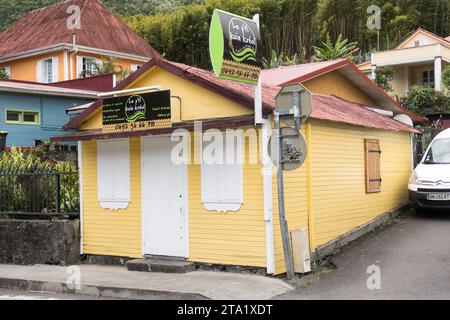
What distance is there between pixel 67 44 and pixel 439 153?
20787mm

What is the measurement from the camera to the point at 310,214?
9.80 meters

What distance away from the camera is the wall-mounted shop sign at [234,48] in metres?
8.24

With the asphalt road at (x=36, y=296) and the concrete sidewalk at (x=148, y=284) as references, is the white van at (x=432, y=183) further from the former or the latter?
the asphalt road at (x=36, y=296)

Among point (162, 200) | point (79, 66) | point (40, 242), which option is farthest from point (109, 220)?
point (79, 66)

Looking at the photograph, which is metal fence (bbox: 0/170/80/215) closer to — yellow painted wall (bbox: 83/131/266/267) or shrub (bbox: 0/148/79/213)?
shrub (bbox: 0/148/79/213)

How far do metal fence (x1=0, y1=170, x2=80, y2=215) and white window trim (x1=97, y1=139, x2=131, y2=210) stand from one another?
82 centimetres

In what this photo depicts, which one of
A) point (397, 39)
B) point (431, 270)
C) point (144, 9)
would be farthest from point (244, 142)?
point (144, 9)

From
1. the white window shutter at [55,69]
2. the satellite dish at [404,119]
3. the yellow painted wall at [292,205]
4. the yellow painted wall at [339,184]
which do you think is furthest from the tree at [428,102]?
the yellow painted wall at [292,205]

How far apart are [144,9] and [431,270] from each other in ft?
158

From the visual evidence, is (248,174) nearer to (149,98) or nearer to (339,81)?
(149,98)

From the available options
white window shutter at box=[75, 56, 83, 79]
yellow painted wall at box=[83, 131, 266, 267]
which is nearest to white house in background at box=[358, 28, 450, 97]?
white window shutter at box=[75, 56, 83, 79]

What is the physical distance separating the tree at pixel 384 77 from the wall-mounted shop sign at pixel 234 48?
23.4 meters

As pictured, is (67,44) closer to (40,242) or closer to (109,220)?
(40,242)

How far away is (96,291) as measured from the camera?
8867 mm
